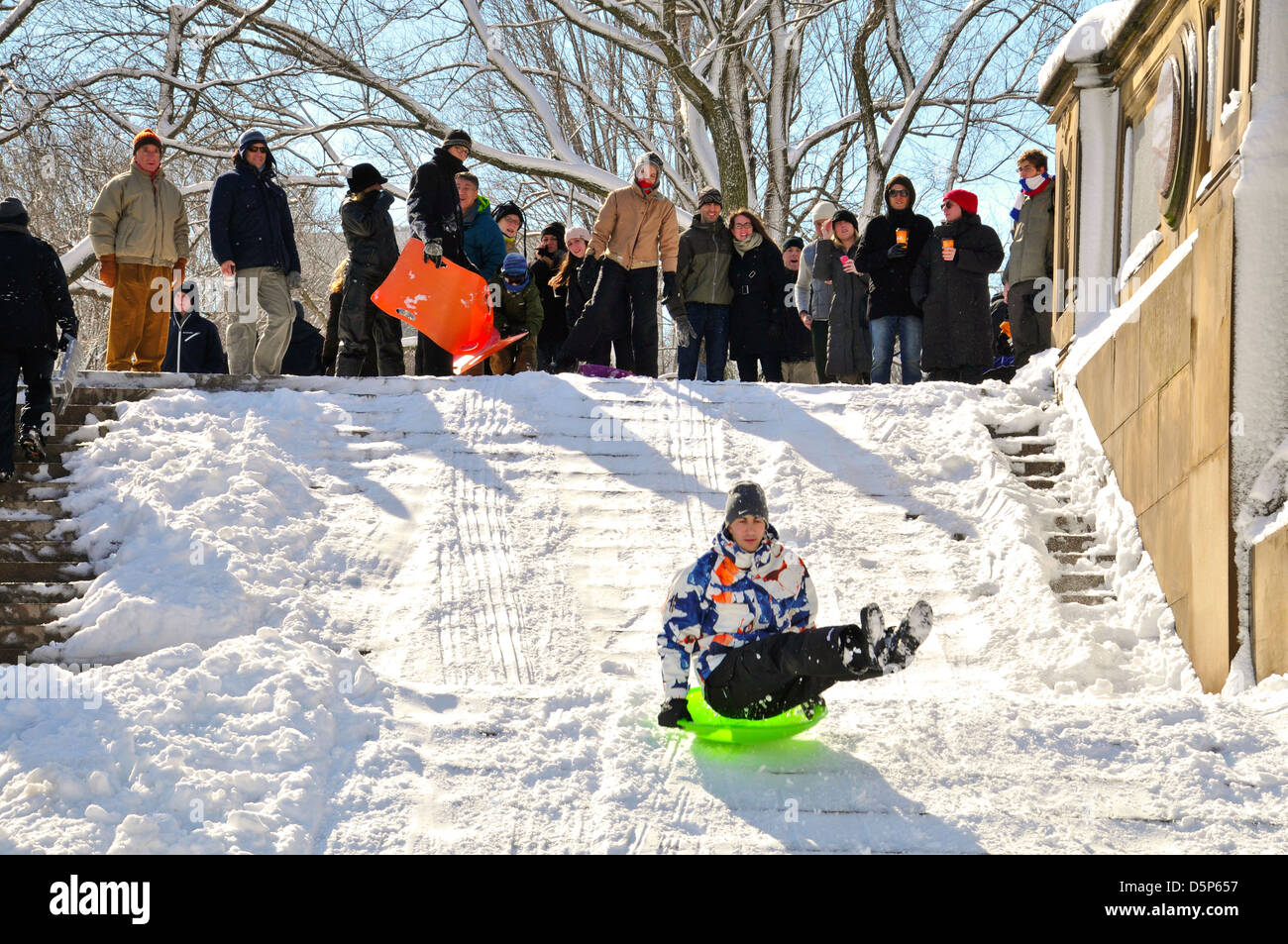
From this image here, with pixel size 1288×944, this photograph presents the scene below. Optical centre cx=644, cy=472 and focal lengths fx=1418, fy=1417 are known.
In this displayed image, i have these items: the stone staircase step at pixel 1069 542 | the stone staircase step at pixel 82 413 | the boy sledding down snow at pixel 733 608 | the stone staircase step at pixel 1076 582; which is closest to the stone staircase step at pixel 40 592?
the stone staircase step at pixel 82 413

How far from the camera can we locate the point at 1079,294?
9.23 metres

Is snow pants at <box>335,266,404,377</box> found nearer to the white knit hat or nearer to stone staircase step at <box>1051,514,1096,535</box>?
the white knit hat

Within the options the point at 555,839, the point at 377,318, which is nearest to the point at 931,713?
the point at 555,839

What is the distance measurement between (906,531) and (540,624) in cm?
219

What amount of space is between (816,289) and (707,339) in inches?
51.8

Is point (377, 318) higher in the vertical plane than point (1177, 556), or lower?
higher

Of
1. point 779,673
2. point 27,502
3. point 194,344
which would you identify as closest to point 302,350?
point 194,344

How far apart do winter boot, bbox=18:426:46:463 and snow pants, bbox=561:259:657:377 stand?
4003 millimetres

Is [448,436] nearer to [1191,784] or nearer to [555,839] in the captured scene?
[555,839]

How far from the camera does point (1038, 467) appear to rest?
8469 millimetres

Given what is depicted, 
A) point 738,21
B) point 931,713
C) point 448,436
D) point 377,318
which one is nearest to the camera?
point 931,713

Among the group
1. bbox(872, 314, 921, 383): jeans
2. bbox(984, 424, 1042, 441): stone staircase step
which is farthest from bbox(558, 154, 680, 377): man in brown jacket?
bbox(984, 424, 1042, 441): stone staircase step

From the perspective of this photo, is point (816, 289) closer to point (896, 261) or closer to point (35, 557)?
point (896, 261)
